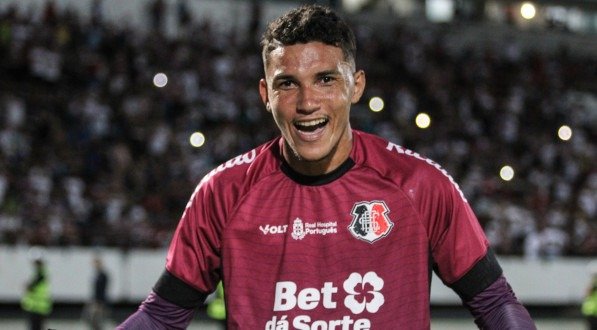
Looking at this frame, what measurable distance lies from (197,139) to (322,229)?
1922 cm

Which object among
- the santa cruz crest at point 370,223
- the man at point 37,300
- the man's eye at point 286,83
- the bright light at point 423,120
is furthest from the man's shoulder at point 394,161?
the bright light at point 423,120

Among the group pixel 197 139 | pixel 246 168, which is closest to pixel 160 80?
pixel 197 139

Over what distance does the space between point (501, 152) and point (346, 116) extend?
78.2ft

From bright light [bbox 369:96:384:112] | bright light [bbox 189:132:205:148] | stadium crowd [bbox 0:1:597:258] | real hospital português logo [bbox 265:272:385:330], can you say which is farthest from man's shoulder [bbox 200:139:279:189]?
bright light [bbox 369:96:384:112]

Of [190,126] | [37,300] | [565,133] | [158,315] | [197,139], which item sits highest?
[565,133]

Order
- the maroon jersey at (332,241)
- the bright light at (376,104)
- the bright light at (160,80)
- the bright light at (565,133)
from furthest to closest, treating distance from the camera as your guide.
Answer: the bright light at (565,133)
the bright light at (376,104)
the bright light at (160,80)
the maroon jersey at (332,241)

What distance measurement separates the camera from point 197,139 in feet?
77.3

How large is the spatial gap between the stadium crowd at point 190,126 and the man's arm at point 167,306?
54.7 ft

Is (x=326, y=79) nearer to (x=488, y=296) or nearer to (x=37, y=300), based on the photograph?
(x=488, y=296)

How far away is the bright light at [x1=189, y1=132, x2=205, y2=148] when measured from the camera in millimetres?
23438

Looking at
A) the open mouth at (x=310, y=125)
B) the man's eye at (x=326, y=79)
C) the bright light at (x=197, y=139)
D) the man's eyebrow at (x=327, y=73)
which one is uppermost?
the bright light at (x=197, y=139)

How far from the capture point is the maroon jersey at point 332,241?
4359 mm

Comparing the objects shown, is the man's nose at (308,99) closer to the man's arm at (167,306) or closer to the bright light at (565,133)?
the man's arm at (167,306)

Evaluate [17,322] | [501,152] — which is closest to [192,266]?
[17,322]
